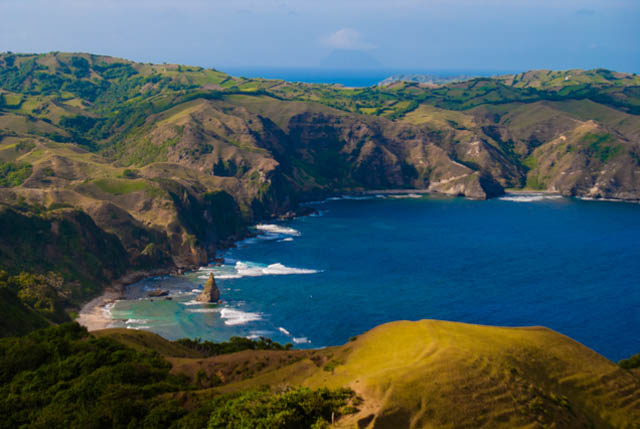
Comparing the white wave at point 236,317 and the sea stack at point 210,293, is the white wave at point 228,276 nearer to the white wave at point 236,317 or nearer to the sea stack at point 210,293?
→ the sea stack at point 210,293

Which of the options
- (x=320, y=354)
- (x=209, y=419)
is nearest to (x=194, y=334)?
(x=320, y=354)

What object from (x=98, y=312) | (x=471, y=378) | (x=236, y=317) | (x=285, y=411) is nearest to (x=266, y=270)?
(x=236, y=317)

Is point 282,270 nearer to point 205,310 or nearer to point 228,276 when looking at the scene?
point 228,276

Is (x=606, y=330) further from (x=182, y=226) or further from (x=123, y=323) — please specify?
(x=182, y=226)

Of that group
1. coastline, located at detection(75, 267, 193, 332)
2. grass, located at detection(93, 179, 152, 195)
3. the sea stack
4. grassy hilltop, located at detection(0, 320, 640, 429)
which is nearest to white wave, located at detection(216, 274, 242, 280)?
coastline, located at detection(75, 267, 193, 332)

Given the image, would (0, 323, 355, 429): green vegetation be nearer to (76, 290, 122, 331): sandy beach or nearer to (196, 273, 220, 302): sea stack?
(76, 290, 122, 331): sandy beach

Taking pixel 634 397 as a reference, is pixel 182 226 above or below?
below

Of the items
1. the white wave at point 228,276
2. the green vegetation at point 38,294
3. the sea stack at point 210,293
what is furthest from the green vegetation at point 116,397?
the white wave at point 228,276
